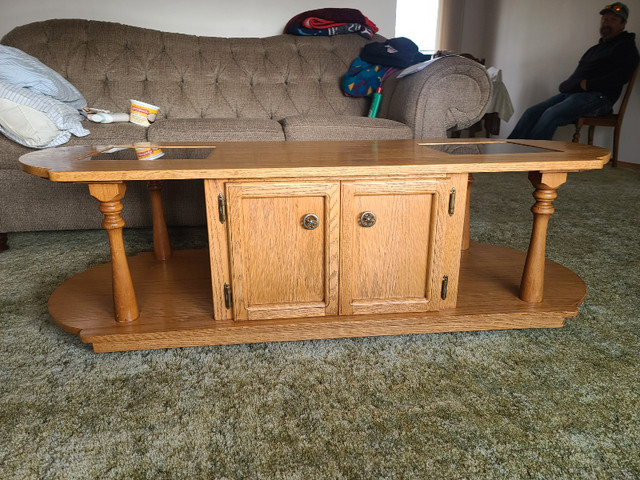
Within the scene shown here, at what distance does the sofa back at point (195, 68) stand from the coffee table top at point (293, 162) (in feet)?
3.81

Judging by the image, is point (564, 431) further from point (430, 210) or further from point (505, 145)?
point (505, 145)

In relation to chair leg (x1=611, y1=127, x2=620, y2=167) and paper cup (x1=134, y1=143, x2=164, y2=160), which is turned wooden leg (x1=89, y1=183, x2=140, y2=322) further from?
chair leg (x1=611, y1=127, x2=620, y2=167)

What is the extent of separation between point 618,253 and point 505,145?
0.72 m

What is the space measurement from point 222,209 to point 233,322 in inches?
9.8

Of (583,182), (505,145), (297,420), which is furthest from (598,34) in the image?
(297,420)

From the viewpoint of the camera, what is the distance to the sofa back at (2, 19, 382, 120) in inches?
83.1

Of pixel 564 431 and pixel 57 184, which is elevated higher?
pixel 57 184

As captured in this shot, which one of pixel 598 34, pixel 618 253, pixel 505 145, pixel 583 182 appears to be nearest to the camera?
pixel 505 145

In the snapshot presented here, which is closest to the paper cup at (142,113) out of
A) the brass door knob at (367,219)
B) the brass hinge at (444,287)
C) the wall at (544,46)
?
the brass door knob at (367,219)

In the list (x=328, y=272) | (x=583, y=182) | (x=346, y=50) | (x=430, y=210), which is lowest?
(x=583, y=182)

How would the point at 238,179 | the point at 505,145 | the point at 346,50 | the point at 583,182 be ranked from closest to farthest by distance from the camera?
1. the point at 238,179
2. the point at 505,145
3. the point at 346,50
4. the point at 583,182

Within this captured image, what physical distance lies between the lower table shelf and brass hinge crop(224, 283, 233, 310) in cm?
4

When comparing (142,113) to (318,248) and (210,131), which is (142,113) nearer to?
(210,131)

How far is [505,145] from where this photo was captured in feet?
3.84
